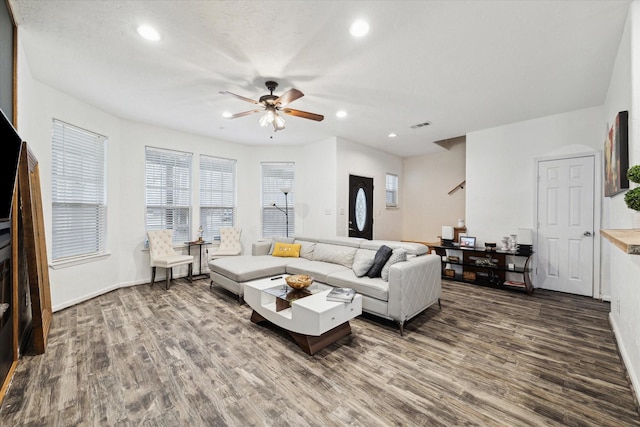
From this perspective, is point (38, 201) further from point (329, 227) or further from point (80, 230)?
point (329, 227)

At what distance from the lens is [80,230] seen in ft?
12.9

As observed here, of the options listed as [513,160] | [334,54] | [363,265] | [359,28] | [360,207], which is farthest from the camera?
[360,207]

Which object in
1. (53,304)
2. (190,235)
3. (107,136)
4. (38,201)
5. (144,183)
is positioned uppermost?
(107,136)

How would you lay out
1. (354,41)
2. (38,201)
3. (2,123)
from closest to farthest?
(2,123) → (354,41) → (38,201)

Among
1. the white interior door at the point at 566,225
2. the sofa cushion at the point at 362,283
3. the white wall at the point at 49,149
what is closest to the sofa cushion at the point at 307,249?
the sofa cushion at the point at 362,283

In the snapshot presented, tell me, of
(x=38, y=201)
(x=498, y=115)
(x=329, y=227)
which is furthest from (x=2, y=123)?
(x=498, y=115)

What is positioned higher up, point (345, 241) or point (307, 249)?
point (345, 241)

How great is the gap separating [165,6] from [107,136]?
3.18 m

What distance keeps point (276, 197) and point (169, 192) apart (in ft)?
7.25

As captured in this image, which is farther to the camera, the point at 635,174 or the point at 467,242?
the point at 467,242

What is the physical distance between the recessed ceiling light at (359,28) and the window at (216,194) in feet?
13.9

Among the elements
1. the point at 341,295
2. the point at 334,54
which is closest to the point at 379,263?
the point at 341,295

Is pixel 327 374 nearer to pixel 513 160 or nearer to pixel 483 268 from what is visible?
pixel 483 268

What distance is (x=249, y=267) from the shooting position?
400cm
